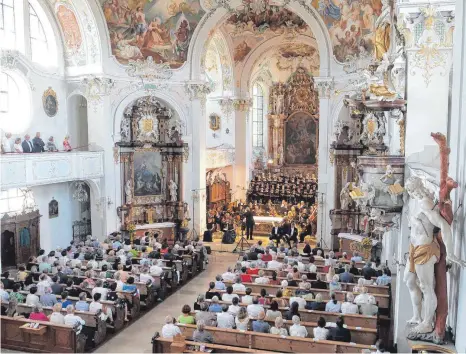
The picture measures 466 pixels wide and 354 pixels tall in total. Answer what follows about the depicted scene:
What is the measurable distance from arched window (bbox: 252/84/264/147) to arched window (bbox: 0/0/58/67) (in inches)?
616

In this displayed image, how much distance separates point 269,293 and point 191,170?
11.1 meters


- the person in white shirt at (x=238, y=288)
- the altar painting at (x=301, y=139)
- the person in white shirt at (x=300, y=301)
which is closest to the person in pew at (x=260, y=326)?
the person in white shirt at (x=300, y=301)

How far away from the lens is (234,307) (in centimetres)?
1063

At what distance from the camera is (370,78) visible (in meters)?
9.57

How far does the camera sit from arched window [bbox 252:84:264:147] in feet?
109

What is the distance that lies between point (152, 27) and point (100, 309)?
13718 millimetres

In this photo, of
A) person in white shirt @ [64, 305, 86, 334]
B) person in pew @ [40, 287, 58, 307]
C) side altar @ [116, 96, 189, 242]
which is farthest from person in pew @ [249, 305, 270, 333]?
side altar @ [116, 96, 189, 242]

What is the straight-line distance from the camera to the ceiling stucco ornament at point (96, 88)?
20094 millimetres

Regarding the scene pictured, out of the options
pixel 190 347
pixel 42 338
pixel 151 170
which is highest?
pixel 151 170

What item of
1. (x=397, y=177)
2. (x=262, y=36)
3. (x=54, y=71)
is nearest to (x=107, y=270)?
(x=397, y=177)

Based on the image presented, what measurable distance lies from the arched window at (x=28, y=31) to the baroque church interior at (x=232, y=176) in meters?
0.06

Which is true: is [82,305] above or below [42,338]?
above

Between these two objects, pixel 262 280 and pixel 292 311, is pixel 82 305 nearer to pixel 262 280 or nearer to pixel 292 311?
pixel 262 280

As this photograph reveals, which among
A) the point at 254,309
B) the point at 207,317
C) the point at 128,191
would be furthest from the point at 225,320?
the point at 128,191
